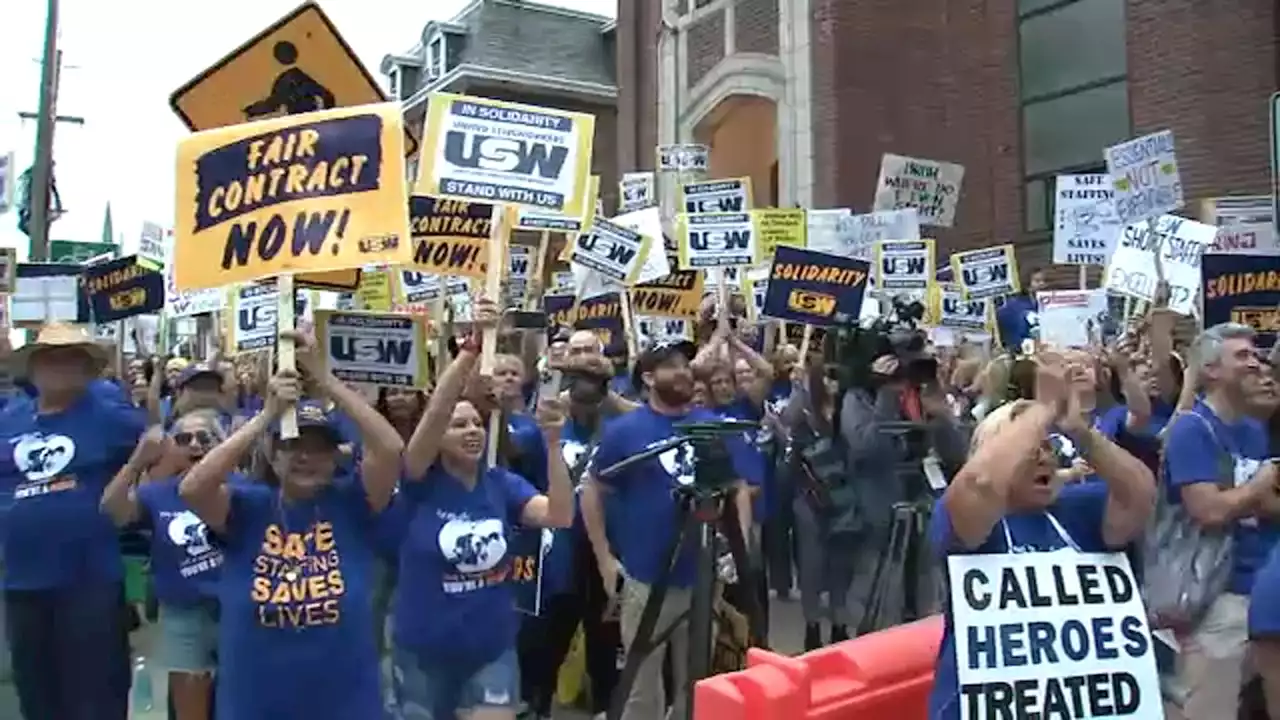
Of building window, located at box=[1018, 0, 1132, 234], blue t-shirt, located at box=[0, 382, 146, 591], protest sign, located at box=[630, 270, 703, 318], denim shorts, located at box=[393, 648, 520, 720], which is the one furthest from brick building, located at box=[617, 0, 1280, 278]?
blue t-shirt, located at box=[0, 382, 146, 591]

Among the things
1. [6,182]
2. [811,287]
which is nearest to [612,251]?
[811,287]

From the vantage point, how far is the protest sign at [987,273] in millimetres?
12060

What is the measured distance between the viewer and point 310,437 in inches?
166

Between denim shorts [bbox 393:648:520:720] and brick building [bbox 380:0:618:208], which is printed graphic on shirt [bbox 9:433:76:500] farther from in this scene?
brick building [bbox 380:0:618:208]

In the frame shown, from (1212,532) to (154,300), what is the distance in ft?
29.0

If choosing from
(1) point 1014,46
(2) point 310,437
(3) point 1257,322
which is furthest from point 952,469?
(1) point 1014,46

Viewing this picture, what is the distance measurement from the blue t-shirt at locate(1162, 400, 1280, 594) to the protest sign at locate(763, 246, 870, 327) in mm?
4870

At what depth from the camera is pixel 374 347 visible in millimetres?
5535

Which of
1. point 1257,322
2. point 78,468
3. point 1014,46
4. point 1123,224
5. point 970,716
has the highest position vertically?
point 1014,46

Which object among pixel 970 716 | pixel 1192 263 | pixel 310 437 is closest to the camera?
pixel 970 716

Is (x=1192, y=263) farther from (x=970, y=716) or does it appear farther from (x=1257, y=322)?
(x=970, y=716)

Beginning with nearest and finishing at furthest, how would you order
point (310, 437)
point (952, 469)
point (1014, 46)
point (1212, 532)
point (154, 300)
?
1. point (310, 437)
2. point (1212, 532)
3. point (952, 469)
4. point (154, 300)
5. point (1014, 46)

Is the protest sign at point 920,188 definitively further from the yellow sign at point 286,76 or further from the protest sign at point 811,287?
the yellow sign at point 286,76

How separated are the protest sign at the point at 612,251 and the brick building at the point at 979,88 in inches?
333
